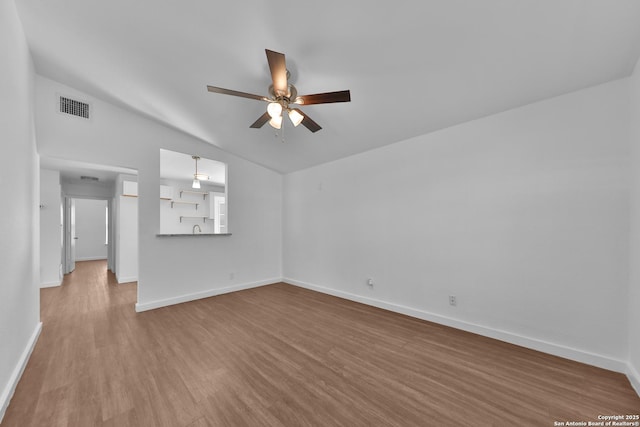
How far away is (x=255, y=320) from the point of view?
3.06 metres

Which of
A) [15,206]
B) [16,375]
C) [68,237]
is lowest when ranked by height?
[16,375]

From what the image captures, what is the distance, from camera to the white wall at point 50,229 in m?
4.73

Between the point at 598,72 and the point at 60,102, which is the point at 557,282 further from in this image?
the point at 60,102

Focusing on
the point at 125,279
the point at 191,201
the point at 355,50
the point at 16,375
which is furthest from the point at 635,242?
the point at 191,201

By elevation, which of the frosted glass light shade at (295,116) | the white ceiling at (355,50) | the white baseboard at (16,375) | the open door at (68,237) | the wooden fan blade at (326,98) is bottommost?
the white baseboard at (16,375)

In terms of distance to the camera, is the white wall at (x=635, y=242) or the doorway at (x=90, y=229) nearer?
the white wall at (x=635, y=242)

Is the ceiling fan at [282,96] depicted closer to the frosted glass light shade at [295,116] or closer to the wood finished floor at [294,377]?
the frosted glass light shade at [295,116]

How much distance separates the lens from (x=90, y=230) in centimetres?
876

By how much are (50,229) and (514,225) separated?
25.8ft

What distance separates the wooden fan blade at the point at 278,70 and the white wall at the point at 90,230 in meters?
10.4

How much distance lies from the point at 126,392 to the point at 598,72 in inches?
176

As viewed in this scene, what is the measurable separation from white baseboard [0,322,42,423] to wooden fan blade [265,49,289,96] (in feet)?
9.52

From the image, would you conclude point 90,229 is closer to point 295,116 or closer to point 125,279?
Result: point 125,279

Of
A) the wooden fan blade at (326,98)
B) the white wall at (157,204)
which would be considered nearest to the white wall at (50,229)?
the white wall at (157,204)
